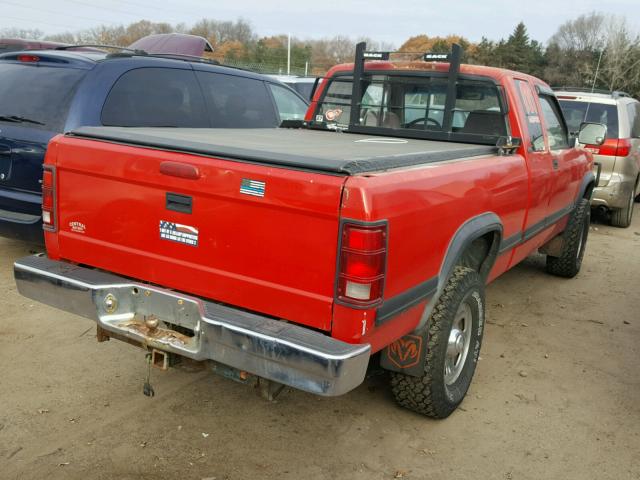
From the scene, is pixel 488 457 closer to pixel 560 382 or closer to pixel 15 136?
pixel 560 382

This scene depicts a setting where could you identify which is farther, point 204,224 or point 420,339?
point 420,339

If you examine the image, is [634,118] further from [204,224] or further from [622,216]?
[204,224]

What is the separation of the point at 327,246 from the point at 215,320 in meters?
0.57

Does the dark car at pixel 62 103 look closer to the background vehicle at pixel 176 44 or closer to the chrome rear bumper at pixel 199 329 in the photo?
the chrome rear bumper at pixel 199 329

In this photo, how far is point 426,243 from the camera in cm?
273

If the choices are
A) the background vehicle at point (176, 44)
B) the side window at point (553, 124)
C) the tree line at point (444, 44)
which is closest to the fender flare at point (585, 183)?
the side window at point (553, 124)

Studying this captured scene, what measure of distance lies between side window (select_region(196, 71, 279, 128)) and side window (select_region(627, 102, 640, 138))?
5.44 m

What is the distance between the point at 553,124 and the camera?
5176 millimetres

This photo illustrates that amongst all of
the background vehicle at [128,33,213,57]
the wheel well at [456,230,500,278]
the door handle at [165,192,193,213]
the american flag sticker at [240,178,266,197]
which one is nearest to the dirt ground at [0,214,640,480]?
the wheel well at [456,230,500,278]

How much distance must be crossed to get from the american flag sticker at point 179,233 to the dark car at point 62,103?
2203mm

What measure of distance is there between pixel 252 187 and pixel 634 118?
8304 mm

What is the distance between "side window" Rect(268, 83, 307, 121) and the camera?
6.64 meters

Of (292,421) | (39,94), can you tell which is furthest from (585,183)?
(39,94)

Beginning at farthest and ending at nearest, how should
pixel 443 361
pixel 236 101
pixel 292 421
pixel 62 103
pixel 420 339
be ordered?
1. pixel 236 101
2. pixel 62 103
3. pixel 292 421
4. pixel 443 361
5. pixel 420 339
